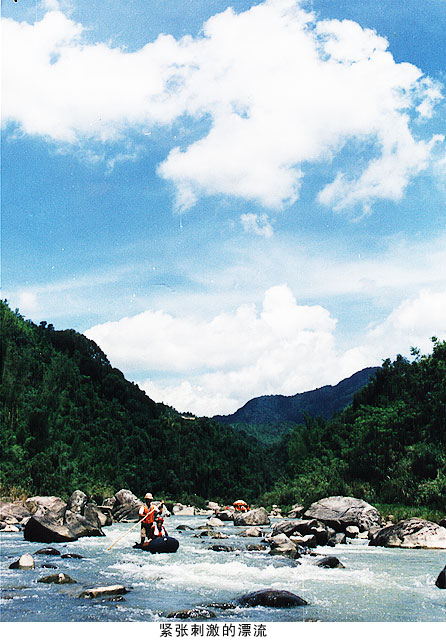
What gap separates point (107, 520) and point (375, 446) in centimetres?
1696

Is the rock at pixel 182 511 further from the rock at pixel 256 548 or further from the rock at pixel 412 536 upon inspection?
the rock at pixel 256 548

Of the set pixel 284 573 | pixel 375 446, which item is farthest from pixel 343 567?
pixel 375 446

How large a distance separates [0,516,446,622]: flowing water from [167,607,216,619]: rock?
0.12 meters

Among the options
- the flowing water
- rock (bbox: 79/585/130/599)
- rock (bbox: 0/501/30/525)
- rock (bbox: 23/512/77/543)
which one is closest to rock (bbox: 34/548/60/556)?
the flowing water

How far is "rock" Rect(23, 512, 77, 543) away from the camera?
17.5 meters

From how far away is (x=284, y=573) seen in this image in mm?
12078

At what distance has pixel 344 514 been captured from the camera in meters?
22.9

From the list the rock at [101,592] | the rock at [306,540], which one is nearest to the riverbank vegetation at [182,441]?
the rock at [306,540]

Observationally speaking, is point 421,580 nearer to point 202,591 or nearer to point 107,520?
point 202,591

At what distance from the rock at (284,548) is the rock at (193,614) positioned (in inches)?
283

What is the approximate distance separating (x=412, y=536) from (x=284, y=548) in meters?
4.57

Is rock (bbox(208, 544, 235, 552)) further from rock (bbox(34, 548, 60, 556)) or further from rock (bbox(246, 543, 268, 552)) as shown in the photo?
rock (bbox(34, 548, 60, 556))

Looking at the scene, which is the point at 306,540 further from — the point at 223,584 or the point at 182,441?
the point at 182,441

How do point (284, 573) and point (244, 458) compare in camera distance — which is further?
point (244, 458)
